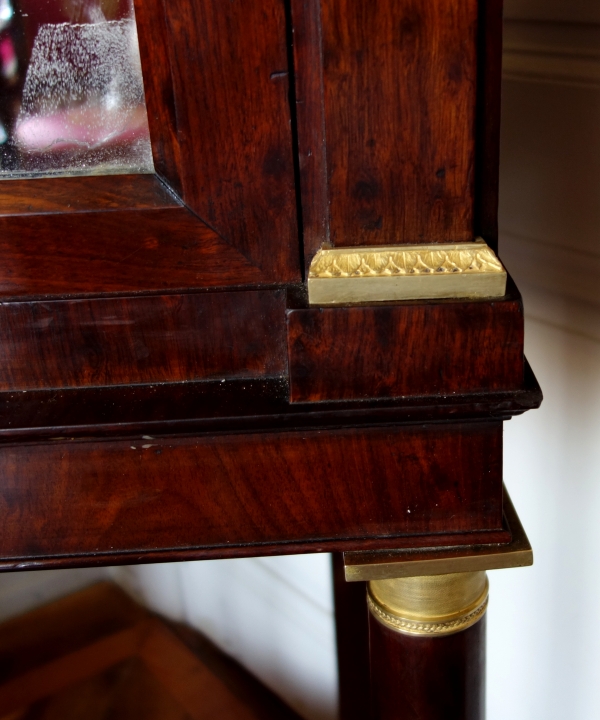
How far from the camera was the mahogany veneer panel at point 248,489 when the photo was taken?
1.33 feet

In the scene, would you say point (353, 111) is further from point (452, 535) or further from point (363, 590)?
point (363, 590)

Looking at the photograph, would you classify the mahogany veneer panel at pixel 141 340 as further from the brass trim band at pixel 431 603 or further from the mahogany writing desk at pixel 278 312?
the brass trim band at pixel 431 603

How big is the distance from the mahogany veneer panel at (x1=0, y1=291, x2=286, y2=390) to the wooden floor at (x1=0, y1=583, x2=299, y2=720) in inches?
21.6

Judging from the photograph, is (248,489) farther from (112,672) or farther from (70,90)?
(112,672)

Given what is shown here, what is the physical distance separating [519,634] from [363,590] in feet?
0.52

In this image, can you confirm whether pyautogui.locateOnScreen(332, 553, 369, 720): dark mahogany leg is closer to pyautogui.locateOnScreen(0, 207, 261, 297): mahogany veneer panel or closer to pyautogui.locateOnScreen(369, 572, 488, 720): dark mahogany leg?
pyautogui.locateOnScreen(369, 572, 488, 720): dark mahogany leg

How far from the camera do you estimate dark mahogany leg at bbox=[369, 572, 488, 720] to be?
46 cm

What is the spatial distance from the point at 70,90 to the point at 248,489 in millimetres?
203

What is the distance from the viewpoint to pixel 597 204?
2.02ft

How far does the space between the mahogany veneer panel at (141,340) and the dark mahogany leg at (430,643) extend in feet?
0.48

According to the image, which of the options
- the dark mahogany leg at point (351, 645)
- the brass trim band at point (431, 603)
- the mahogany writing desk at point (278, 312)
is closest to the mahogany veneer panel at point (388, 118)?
the mahogany writing desk at point (278, 312)

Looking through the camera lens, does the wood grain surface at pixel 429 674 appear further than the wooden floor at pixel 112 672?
No

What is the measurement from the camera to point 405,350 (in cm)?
39

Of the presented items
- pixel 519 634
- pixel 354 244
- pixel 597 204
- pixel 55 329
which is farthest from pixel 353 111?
pixel 519 634
